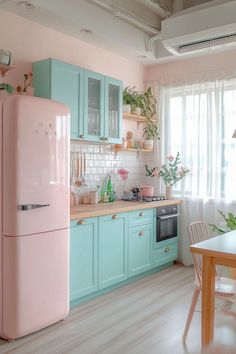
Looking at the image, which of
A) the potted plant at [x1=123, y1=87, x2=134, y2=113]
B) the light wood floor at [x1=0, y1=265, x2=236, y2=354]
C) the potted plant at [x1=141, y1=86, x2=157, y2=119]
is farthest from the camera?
A: the potted plant at [x1=141, y1=86, x2=157, y2=119]

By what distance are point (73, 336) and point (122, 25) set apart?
323cm

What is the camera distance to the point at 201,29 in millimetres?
3641

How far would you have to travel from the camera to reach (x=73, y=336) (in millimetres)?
2793

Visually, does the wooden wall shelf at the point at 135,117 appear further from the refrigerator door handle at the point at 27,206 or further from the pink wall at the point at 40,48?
the refrigerator door handle at the point at 27,206

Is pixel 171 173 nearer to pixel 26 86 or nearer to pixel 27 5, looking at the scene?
pixel 26 86

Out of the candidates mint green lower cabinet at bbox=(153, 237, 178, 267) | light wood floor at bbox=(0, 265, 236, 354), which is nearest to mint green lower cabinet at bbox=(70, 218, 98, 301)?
light wood floor at bbox=(0, 265, 236, 354)

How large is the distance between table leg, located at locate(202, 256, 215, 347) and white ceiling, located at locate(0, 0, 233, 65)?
2.57 m

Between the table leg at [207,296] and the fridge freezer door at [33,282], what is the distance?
1.22 m

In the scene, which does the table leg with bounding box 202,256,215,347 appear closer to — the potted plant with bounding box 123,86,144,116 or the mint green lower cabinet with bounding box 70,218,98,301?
the mint green lower cabinet with bounding box 70,218,98,301

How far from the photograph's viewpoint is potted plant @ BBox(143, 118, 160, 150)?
5000 mm

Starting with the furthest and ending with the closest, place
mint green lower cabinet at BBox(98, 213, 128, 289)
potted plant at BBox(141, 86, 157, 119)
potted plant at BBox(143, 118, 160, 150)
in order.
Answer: potted plant at BBox(143, 118, 160, 150) → potted plant at BBox(141, 86, 157, 119) → mint green lower cabinet at BBox(98, 213, 128, 289)

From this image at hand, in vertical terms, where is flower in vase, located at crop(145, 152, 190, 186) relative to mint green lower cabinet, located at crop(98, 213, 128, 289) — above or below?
above

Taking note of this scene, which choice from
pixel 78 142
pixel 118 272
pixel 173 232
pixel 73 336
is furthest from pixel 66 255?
pixel 173 232

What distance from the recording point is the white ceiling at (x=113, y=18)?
332 centimetres
